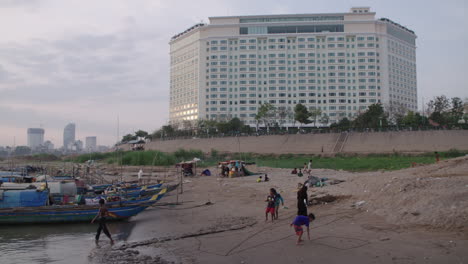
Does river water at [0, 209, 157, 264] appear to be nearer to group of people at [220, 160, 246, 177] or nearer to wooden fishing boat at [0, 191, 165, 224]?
wooden fishing boat at [0, 191, 165, 224]

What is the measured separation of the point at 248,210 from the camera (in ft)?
56.0

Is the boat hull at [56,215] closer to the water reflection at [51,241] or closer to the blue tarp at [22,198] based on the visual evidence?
the water reflection at [51,241]

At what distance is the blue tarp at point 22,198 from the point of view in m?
16.7

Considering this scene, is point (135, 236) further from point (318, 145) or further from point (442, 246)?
point (318, 145)

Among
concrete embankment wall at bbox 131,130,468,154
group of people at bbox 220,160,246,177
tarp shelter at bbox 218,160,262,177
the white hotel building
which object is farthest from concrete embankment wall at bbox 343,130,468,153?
the white hotel building

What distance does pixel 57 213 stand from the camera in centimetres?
1634

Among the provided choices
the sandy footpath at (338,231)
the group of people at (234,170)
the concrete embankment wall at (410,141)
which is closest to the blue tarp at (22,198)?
the sandy footpath at (338,231)

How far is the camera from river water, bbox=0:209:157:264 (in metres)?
11.5

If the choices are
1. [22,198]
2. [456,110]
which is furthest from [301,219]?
[456,110]

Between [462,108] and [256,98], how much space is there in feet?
196

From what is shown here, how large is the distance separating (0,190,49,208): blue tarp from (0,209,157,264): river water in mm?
1112

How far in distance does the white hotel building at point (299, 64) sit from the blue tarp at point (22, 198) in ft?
304

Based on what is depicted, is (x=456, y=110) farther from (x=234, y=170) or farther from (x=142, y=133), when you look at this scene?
(x=142, y=133)

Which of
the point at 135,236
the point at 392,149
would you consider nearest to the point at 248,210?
the point at 135,236
